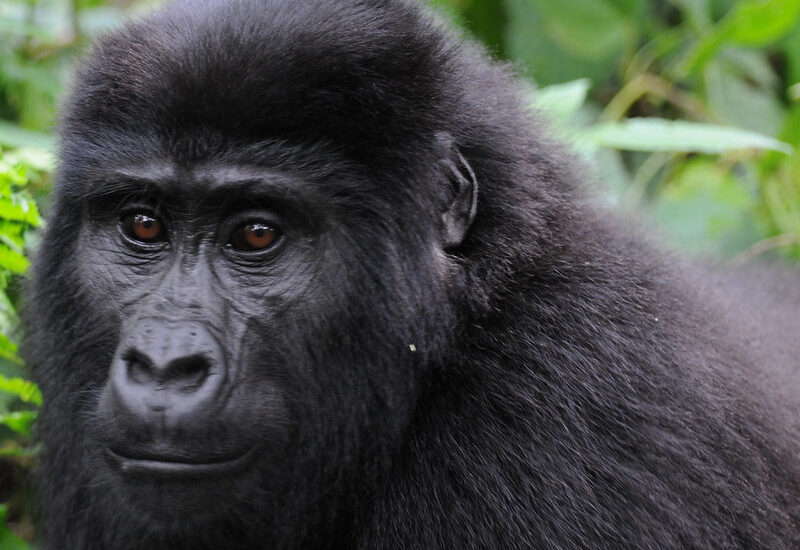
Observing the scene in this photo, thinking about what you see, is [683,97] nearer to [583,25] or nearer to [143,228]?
[583,25]

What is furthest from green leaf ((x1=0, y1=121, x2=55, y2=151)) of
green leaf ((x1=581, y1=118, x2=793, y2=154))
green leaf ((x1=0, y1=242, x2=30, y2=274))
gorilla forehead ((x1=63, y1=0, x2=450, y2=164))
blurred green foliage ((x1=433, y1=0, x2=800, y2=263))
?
green leaf ((x1=581, y1=118, x2=793, y2=154))

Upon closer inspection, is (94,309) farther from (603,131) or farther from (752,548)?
(603,131)

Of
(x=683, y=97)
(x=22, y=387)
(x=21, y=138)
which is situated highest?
(x=683, y=97)

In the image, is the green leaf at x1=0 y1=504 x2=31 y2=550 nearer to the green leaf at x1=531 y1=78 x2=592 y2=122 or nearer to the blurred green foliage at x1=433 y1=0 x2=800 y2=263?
the green leaf at x1=531 y1=78 x2=592 y2=122

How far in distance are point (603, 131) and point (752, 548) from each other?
247cm

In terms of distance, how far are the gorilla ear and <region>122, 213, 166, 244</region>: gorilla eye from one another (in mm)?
829

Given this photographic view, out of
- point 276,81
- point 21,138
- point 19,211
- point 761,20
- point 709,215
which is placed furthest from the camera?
point 709,215

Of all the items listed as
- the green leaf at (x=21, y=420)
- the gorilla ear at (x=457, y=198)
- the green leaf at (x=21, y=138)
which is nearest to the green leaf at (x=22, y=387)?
the green leaf at (x=21, y=420)

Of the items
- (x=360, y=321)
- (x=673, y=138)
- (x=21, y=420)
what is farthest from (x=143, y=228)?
(x=673, y=138)

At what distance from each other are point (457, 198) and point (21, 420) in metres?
1.96

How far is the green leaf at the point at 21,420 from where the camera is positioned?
154 inches

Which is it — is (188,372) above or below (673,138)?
below

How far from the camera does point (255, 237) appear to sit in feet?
9.71

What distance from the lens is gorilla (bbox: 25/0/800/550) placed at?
9.41 feet
